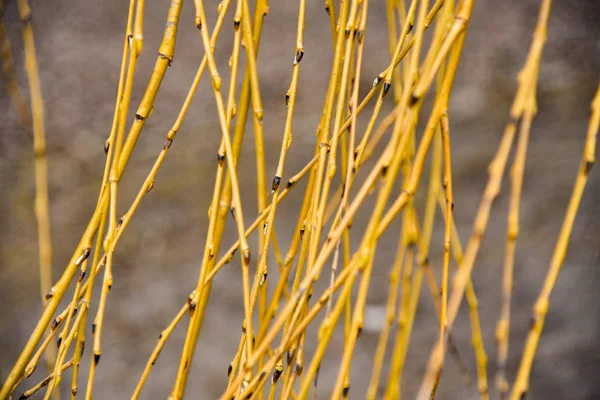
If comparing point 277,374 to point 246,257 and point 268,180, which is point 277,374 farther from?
point 268,180

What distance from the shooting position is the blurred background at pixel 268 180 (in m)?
0.86

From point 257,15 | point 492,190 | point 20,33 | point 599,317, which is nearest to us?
point 492,190

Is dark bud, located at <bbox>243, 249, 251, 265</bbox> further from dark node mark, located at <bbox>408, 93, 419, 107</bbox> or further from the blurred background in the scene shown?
the blurred background

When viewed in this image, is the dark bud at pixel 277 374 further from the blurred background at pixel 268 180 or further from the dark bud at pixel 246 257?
the blurred background at pixel 268 180

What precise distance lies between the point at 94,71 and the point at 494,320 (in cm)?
78

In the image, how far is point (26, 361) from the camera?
0.98 ft

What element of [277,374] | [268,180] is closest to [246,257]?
[277,374]

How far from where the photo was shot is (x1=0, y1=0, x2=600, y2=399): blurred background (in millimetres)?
865

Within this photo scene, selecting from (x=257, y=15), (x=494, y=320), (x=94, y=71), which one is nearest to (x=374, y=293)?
(x=494, y=320)

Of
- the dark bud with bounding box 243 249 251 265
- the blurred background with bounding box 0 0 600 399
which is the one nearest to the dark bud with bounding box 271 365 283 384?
the dark bud with bounding box 243 249 251 265

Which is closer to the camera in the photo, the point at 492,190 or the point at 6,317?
the point at 492,190

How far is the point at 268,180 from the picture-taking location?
0.93 m

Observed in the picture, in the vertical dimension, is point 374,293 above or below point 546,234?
below

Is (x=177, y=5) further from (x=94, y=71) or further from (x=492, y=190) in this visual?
(x=94, y=71)
